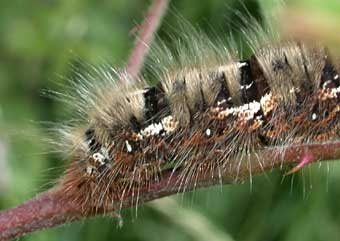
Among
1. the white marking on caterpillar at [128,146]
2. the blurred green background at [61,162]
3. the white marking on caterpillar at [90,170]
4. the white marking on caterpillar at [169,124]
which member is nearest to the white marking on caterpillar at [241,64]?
the white marking on caterpillar at [169,124]

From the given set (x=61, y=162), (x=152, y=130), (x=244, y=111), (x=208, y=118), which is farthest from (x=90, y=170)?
(x=61, y=162)

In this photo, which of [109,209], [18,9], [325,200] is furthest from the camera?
[18,9]

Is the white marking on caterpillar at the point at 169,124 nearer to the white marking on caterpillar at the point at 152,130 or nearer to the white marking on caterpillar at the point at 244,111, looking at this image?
the white marking on caterpillar at the point at 152,130

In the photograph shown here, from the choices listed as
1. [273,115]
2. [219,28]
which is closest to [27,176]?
[219,28]

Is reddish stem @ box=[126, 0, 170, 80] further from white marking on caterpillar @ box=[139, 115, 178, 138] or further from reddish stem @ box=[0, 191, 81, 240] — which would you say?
reddish stem @ box=[0, 191, 81, 240]

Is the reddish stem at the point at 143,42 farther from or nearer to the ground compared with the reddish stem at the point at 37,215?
farther from the ground

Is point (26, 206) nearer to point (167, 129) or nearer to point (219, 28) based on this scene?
point (167, 129)

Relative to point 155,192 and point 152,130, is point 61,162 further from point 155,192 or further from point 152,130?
point 155,192
